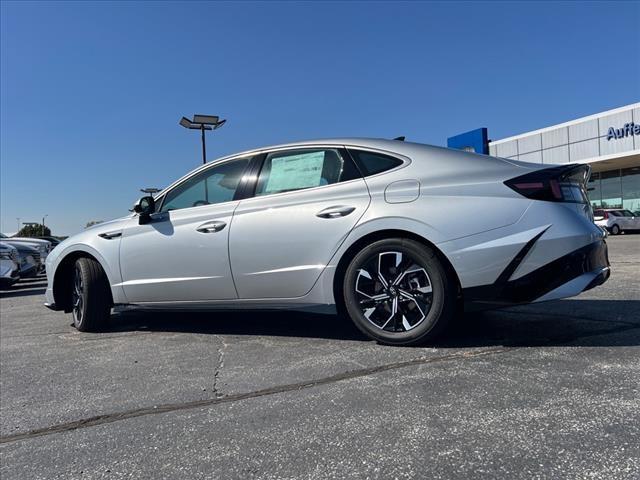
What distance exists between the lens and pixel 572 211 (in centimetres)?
340

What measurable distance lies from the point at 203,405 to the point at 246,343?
1.35 meters

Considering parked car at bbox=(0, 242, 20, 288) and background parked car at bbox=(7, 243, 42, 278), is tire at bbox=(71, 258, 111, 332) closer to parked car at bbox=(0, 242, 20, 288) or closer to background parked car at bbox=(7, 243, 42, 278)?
parked car at bbox=(0, 242, 20, 288)

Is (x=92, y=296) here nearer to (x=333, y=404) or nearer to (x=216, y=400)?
(x=216, y=400)

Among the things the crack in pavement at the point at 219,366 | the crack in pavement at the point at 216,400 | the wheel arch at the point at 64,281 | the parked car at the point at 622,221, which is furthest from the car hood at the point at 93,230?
the parked car at the point at 622,221

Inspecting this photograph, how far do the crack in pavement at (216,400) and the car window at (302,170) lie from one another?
1.48 metres

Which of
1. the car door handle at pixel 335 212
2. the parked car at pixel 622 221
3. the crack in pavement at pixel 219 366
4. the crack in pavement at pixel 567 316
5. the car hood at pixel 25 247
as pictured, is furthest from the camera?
the parked car at pixel 622 221

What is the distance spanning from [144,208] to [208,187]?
2.27 feet

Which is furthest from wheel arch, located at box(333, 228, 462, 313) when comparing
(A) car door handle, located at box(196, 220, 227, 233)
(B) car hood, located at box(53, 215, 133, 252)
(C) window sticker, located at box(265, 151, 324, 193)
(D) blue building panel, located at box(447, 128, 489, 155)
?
(D) blue building panel, located at box(447, 128, 489, 155)

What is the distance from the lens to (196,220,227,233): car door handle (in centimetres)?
422

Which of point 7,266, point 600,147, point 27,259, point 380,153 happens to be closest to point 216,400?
point 380,153

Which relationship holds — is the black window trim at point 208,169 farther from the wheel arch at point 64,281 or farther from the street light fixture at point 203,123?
the street light fixture at point 203,123

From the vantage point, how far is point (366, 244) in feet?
12.2

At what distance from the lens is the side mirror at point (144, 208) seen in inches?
185

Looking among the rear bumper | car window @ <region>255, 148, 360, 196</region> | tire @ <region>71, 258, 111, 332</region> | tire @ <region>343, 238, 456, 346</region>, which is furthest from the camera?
tire @ <region>71, 258, 111, 332</region>
